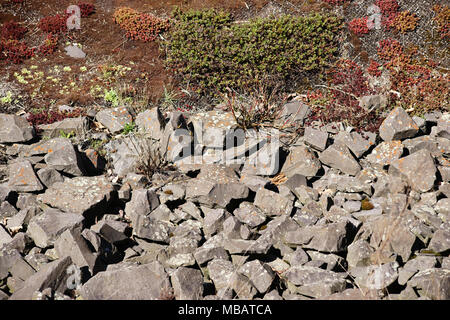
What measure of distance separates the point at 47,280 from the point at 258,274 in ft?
8.41

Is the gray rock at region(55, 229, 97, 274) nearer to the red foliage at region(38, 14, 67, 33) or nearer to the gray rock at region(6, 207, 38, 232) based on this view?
the gray rock at region(6, 207, 38, 232)

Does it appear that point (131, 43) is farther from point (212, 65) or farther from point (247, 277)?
point (247, 277)

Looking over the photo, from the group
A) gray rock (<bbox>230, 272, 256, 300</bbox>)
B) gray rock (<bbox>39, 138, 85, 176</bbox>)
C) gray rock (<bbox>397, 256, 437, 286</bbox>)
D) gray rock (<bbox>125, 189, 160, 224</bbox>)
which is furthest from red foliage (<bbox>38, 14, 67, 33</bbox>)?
gray rock (<bbox>397, 256, 437, 286</bbox>)

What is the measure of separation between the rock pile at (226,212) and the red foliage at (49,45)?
3.16 meters

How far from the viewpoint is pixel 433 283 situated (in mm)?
4613

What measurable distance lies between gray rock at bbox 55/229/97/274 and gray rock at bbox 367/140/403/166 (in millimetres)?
5198

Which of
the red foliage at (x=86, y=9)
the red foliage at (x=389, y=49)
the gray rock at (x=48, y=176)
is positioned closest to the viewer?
the gray rock at (x=48, y=176)

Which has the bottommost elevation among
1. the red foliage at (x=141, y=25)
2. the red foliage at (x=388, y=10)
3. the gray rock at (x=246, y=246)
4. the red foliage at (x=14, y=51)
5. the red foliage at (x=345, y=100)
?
the gray rock at (x=246, y=246)

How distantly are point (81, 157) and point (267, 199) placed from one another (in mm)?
3647

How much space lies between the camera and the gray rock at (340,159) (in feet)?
23.8

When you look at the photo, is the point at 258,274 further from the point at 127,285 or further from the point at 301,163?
the point at 301,163

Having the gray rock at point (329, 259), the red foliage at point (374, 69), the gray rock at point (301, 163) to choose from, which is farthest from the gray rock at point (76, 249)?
the red foliage at point (374, 69)

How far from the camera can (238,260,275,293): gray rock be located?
16.1ft

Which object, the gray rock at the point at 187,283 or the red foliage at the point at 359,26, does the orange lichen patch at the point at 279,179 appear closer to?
the gray rock at the point at 187,283
